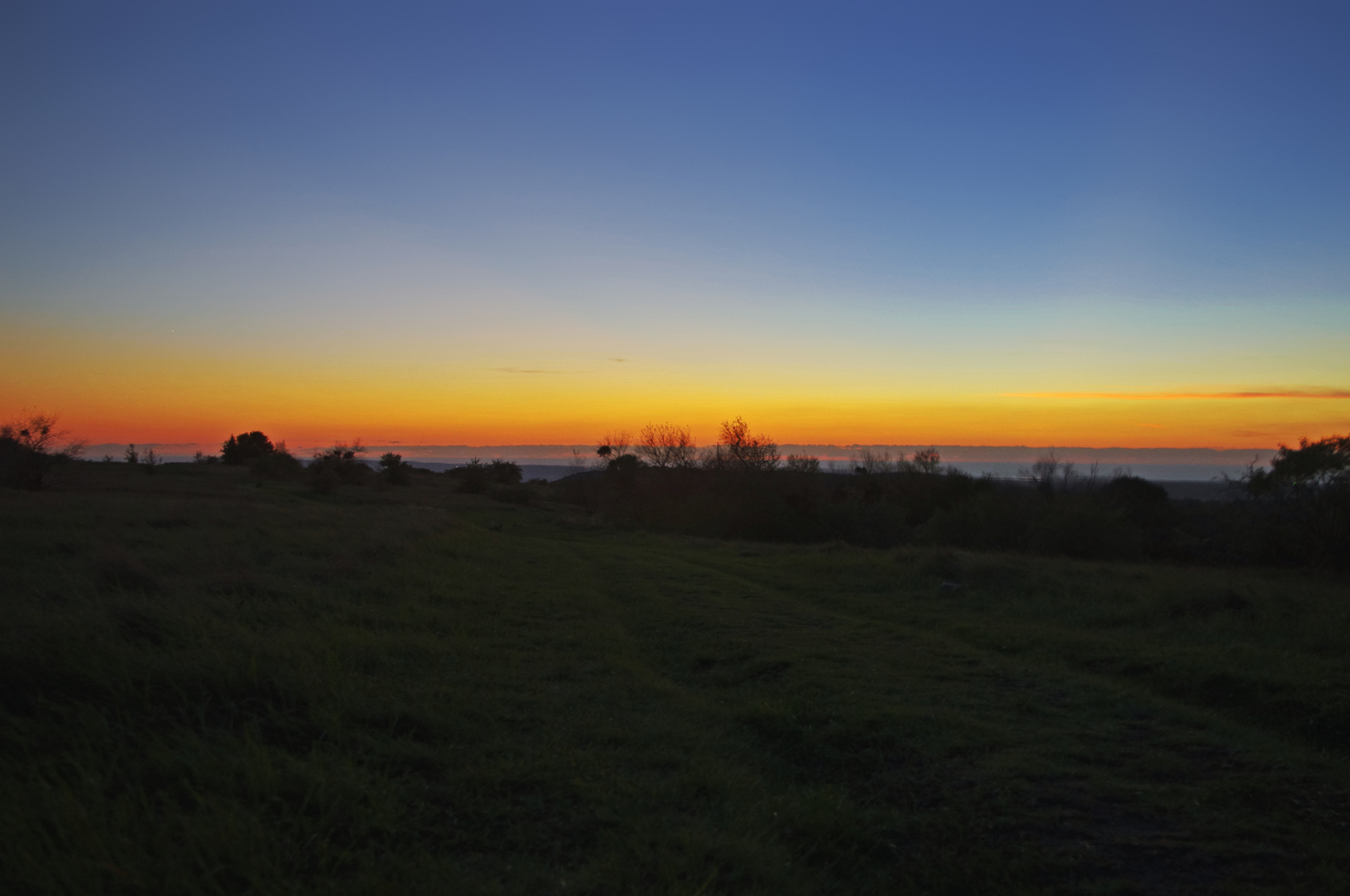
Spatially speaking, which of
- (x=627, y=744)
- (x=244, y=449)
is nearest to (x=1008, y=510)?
(x=627, y=744)

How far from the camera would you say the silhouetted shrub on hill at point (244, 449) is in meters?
71.6

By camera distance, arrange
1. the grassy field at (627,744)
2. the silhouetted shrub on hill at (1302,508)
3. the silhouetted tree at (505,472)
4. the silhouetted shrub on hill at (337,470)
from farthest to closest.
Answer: the silhouetted tree at (505,472)
the silhouetted shrub on hill at (337,470)
the silhouetted shrub on hill at (1302,508)
the grassy field at (627,744)

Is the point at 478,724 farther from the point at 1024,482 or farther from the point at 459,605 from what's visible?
the point at 1024,482

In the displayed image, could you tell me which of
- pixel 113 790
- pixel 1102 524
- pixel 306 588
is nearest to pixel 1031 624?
pixel 306 588

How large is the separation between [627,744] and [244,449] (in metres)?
79.5

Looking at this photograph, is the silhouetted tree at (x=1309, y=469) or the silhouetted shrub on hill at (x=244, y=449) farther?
the silhouetted shrub on hill at (x=244, y=449)

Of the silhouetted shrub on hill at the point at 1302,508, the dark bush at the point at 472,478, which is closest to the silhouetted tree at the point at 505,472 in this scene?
the dark bush at the point at 472,478

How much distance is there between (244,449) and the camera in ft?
241

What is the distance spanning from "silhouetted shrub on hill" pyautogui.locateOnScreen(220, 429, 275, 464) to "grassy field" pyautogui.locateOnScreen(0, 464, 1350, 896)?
2635 inches

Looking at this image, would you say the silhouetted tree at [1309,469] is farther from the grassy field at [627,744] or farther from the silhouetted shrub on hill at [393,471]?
the silhouetted shrub on hill at [393,471]

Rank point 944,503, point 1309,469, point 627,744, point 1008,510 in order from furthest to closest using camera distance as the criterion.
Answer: point 944,503
point 1008,510
point 1309,469
point 627,744

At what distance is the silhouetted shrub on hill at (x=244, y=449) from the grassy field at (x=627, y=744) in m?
66.9

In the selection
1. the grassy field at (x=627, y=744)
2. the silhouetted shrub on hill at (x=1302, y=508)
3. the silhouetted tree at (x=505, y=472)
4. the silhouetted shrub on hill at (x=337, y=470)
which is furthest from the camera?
the silhouetted tree at (x=505, y=472)

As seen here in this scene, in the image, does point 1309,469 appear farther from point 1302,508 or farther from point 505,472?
point 505,472
